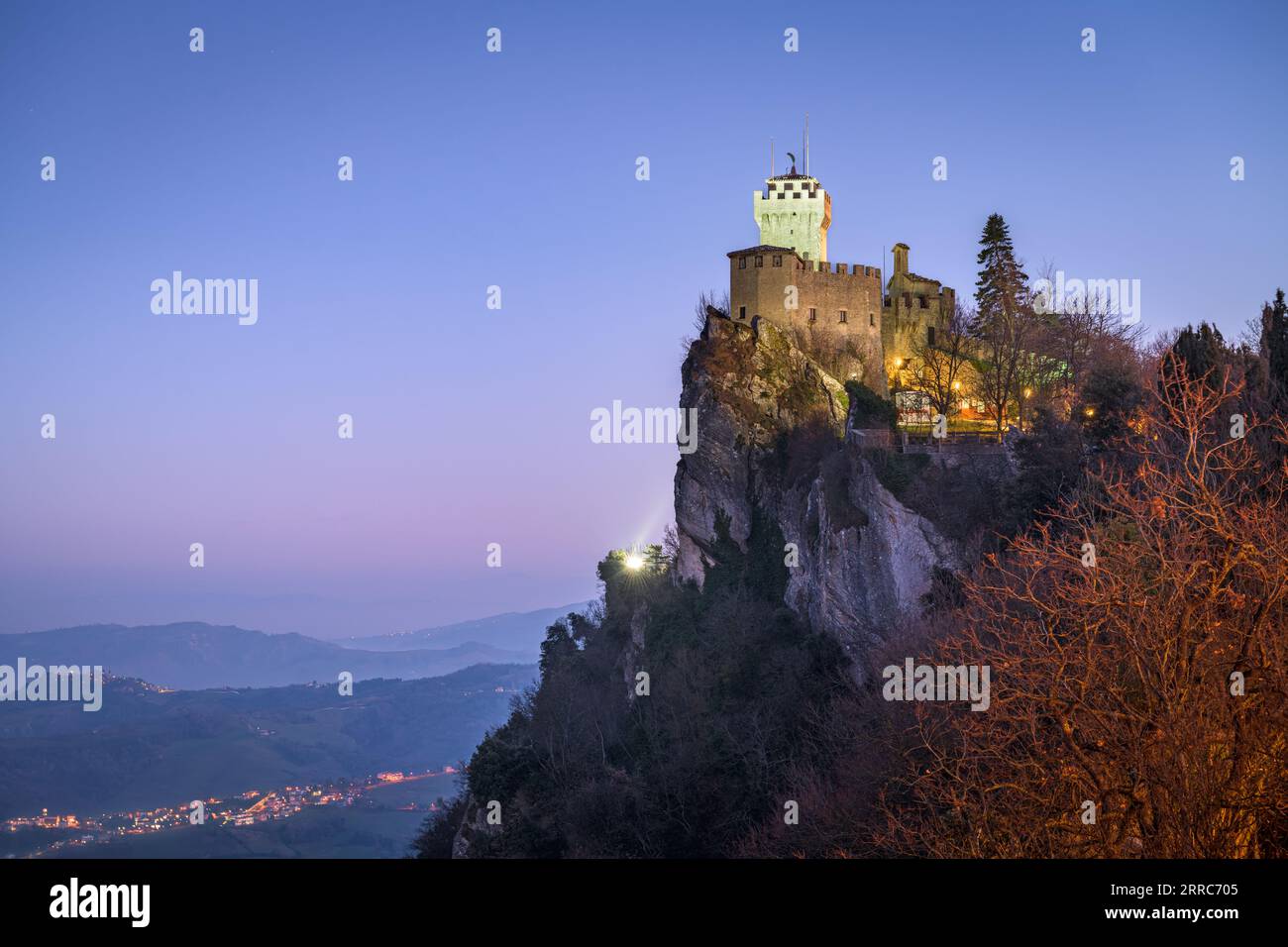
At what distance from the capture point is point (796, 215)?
202ft

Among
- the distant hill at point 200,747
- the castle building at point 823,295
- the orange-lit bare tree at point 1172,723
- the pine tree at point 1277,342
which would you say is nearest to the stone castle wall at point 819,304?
the castle building at point 823,295

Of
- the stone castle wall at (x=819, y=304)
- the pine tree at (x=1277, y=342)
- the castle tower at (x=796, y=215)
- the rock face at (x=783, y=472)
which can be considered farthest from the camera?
the castle tower at (x=796, y=215)

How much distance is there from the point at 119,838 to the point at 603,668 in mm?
88231

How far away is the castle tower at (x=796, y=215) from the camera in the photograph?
202 ft

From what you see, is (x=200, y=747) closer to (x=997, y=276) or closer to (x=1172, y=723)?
(x=997, y=276)

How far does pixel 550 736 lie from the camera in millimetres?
52031

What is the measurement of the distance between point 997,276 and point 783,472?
2020cm

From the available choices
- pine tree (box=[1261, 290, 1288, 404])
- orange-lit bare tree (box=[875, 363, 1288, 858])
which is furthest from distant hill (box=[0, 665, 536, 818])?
orange-lit bare tree (box=[875, 363, 1288, 858])

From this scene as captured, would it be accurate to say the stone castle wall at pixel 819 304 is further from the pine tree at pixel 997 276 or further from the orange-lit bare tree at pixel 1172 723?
the orange-lit bare tree at pixel 1172 723

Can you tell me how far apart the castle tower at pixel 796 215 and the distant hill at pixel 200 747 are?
95.9 m

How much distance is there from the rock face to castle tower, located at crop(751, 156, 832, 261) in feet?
31.1

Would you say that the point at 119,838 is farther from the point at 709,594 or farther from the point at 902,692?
the point at 902,692

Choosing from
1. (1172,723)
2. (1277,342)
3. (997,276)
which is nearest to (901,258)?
(997,276)

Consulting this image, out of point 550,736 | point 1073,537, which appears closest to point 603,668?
point 550,736
